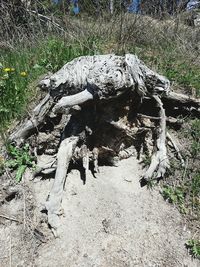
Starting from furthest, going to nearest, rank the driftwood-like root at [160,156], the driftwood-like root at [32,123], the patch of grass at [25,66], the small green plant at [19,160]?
the patch of grass at [25,66] → the driftwood-like root at [32,123] → the small green plant at [19,160] → the driftwood-like root at [160,156]

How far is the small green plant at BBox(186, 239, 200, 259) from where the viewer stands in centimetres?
201

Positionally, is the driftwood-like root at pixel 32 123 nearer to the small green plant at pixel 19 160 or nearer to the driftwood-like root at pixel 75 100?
the small green plant at pixel 19 160

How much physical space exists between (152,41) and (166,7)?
3.13 feet

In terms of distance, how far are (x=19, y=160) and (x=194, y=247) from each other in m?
1.51

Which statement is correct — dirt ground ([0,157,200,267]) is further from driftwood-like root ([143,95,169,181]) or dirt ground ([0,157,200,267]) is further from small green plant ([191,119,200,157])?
small green plant ([191,119,200,157])

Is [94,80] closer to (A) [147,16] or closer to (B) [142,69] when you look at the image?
(B) [142,69]

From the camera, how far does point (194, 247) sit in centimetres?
203

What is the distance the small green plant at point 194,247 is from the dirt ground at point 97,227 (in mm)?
35

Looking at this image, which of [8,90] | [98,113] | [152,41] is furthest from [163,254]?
[152,41]

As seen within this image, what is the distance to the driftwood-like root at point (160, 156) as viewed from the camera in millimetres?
2420

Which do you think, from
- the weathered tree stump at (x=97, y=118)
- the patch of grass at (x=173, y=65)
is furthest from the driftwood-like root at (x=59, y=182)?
the patch of grass at (x=173, y=65)

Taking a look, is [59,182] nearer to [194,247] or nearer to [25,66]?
[194,247]

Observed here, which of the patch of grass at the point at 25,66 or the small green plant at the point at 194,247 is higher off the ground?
the patch of grass at the point at 25,66

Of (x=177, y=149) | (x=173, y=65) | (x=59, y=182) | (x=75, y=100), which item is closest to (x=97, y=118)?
(x=75, y=100)
